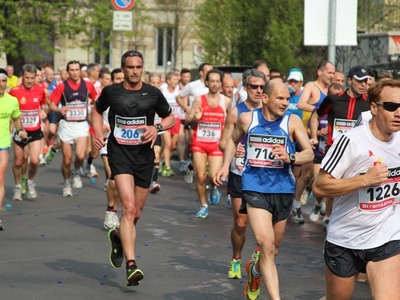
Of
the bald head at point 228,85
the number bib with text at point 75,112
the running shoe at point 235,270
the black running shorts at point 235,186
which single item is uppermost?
the bald head at point 228,85

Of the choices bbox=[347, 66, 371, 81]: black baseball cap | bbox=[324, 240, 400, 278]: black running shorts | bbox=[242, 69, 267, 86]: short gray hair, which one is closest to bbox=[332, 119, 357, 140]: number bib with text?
bbox=[347, 66, 371, 81]: black baseball cap

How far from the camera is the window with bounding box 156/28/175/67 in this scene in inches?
2146

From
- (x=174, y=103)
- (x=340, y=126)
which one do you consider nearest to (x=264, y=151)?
(x=340, y=126)

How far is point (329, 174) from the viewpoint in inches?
241

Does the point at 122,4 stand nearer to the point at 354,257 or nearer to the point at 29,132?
the point at 29,132

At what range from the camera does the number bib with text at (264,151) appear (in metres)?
8.12

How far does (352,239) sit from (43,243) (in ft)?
19.2

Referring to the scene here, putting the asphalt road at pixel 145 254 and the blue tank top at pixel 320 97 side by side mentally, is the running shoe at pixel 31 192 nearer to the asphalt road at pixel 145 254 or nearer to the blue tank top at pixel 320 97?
the asphalt road at pixel 145 254

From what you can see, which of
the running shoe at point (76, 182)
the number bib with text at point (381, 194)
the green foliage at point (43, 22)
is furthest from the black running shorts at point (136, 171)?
the green foliage at point (43, 22)

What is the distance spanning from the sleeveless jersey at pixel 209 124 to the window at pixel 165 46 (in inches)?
1557

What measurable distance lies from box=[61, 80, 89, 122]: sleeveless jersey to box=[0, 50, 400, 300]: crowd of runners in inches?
0.8

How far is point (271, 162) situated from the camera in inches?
320

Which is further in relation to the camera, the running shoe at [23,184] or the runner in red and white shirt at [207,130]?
the running shoe at [23,184]

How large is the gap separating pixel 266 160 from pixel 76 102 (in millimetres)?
8466
